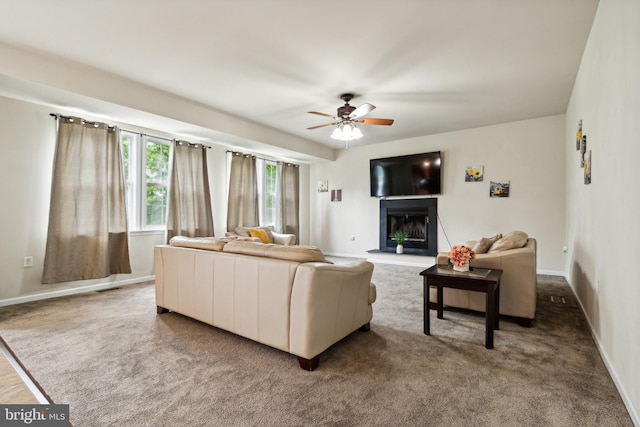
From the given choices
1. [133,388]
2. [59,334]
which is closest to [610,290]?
[133,388]

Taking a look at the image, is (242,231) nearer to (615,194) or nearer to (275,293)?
(275,293)

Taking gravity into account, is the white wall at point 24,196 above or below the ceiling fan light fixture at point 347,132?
below

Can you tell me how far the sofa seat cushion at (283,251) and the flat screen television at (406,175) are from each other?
4.54 meters

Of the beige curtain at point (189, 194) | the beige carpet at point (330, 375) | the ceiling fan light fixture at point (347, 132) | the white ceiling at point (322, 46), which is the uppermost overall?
the white ceiling at point (322, 46)

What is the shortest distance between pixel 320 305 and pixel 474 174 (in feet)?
16.3

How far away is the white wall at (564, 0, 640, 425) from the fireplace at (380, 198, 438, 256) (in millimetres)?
3292

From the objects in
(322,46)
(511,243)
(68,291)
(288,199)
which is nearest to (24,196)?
(68,291)

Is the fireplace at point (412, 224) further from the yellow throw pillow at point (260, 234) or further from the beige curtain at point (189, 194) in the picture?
the beige curtain at point (189, 194)

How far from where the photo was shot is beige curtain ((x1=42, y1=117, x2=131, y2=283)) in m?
3.92

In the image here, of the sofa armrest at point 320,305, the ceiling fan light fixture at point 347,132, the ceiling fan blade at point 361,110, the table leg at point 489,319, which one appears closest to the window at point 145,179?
the ceiling fan light fixture at point 347,132

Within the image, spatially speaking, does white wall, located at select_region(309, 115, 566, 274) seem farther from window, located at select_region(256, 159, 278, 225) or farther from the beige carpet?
the beige carpet

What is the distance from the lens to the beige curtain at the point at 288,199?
7336mm

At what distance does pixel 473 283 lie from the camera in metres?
2.57

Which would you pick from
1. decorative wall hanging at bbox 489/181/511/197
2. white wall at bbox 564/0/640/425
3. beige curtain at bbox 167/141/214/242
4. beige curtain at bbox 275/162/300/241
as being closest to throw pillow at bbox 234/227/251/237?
beige curtain at bbox 167/141/214/242
